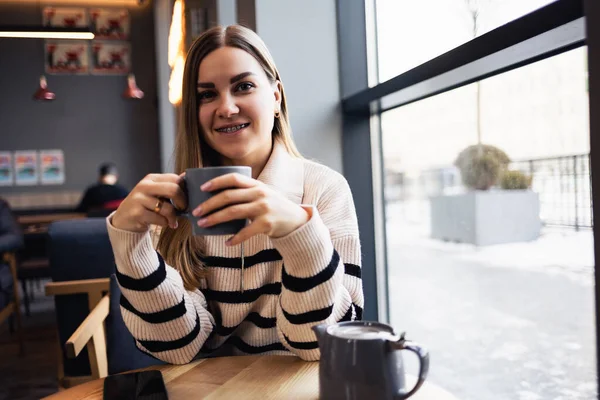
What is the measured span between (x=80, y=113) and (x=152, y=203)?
6910mm

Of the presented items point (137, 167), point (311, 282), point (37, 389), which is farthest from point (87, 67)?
point (311, 282)

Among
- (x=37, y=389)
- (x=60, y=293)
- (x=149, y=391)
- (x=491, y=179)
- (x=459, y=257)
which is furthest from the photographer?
(x=37, y=389)

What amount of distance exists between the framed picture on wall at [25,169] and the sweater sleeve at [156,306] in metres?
6.63

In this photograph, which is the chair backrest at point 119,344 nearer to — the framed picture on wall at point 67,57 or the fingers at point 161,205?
the fingers at point 161,205

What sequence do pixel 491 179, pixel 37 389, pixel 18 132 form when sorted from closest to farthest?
pixel 491 179, pixel 37 389, pixel 18 132

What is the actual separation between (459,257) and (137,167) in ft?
20.3

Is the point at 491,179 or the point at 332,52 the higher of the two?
the point at 332,52

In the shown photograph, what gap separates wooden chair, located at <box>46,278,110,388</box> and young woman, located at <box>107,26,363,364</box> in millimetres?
363

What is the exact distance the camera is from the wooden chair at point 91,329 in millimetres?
1380

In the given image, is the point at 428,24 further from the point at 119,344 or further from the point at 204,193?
the point at 119,344

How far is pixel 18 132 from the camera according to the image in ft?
22.7

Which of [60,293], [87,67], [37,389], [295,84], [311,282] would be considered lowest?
[37,389]

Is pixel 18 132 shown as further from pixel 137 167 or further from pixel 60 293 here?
pixel 60 293

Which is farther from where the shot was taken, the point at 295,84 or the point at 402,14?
the point at 295,84
